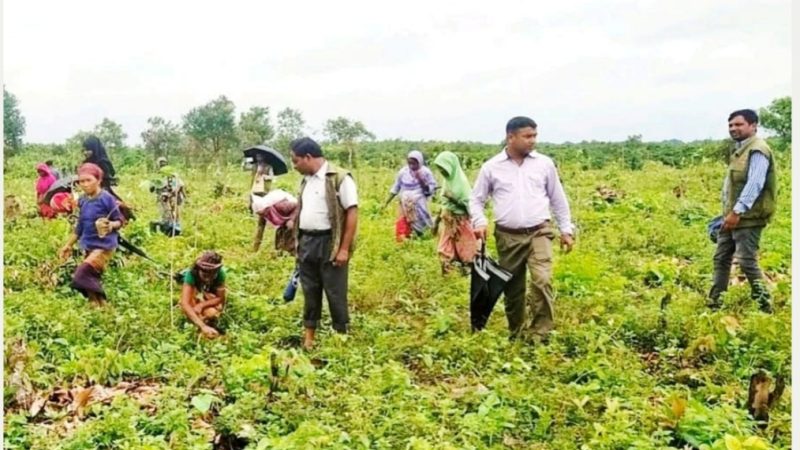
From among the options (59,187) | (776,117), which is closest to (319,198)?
(59,187)

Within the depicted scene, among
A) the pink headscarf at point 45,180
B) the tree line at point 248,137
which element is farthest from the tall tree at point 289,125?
the pink headscarf at point 45,180

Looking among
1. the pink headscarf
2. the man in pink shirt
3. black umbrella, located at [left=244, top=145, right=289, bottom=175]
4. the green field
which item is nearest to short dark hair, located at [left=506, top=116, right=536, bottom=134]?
the man in pink shirt

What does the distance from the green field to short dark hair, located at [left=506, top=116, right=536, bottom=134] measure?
1329 mm

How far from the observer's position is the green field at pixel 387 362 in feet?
12.9

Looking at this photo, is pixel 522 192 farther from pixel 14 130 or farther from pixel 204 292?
pixel 14 130

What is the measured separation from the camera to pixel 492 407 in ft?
14.0

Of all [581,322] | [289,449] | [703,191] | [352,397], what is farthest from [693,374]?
[703,191]

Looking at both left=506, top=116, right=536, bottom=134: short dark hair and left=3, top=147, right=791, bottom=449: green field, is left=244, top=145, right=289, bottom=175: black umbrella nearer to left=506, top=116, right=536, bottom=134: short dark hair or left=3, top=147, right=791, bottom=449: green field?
left=3, top=147, right=791, bottom=449: green field

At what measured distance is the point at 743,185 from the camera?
5.97 m

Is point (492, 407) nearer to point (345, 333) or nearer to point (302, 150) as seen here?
point (345, 333)

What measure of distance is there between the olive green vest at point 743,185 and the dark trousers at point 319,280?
278cm

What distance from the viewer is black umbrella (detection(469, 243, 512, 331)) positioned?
5559 millimetres

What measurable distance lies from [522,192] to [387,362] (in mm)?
1342

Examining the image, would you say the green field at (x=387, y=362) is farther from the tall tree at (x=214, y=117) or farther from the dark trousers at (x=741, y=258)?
the tall tree at (x=214, y=117)
